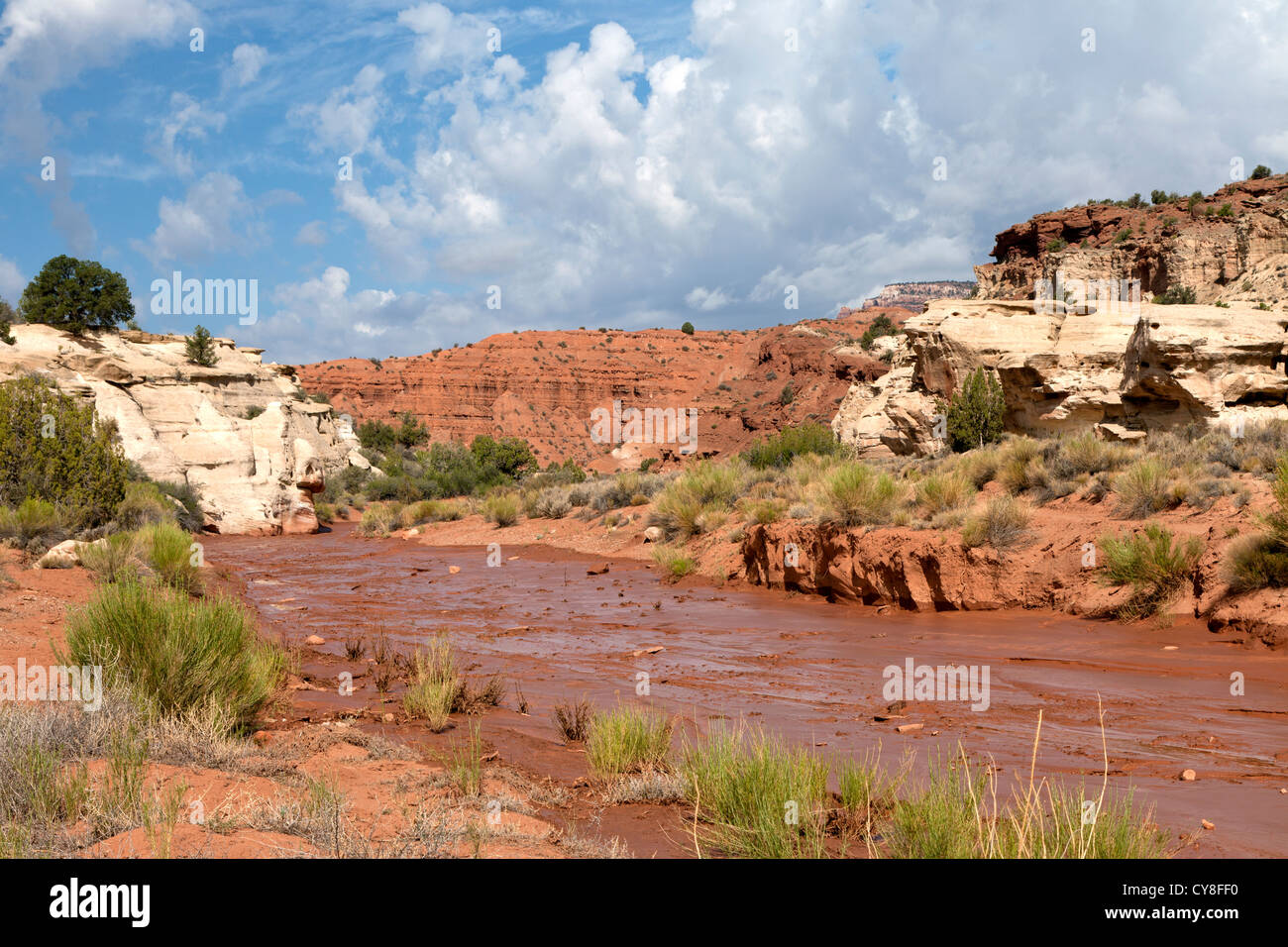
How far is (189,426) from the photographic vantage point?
96.7 ft

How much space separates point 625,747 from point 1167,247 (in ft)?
153

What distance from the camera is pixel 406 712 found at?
6312 mm

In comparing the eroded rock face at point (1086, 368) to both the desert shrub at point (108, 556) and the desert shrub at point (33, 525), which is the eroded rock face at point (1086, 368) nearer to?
the desert shrub at point (108, 556)

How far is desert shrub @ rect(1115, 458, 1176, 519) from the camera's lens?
11008 mm

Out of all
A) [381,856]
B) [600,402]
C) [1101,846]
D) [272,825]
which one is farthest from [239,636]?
[600,402]

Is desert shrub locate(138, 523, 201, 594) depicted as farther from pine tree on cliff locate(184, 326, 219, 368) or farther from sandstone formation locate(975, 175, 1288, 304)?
sandstone formation locate(975, 175, 1288, 304)

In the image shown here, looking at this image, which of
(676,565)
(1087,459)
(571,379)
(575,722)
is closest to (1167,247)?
(1087,459)

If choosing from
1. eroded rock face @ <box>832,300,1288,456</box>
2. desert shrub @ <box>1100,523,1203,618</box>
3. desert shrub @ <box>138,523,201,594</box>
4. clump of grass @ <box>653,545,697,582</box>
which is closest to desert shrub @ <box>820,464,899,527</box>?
clump of grass @ <box>653,545,697,582</box>

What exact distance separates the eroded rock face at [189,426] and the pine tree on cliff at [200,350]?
548mm

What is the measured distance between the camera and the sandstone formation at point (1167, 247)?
36562 millimetres

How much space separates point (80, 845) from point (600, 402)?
74.1m

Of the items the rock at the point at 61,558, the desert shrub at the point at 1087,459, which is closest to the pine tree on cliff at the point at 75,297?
the rock at the point at 61,558

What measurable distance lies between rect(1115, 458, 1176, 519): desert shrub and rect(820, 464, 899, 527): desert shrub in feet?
11.5
